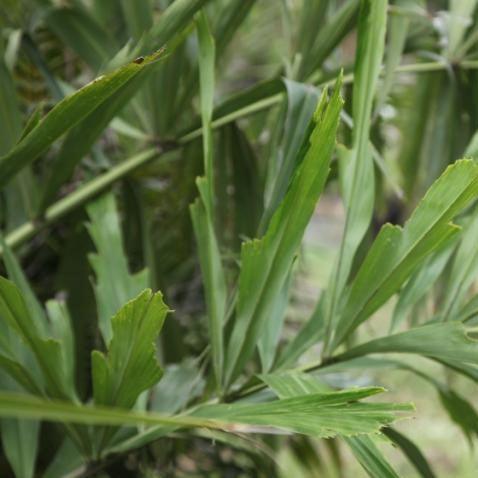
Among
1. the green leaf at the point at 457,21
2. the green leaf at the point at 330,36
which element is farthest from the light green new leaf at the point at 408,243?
the green leaf at the point at 457,21

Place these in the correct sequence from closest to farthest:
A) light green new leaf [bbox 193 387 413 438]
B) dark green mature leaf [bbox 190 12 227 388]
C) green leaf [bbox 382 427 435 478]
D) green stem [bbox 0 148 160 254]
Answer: light green new leaf [bbox 193 387 413 438] → dark green mature leaf [bbox 190 12 227 388] → green leaf [bbox 382 427 435 478] → green stem [bbox 0 148 160 254]

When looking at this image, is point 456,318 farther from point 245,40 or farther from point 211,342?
point 245,40

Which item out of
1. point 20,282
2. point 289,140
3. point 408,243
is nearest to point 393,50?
point 289,140

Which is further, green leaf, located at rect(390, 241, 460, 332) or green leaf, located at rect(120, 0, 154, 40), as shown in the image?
green leaf, located at rect(120, 0, 154, 40)

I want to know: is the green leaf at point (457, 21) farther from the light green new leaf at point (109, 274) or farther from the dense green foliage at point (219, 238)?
the light green new leaf at point (109, 274)

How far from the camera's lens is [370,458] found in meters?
0.53

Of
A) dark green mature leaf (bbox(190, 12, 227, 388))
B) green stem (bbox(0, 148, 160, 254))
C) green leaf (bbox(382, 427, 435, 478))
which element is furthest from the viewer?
green stem (bbox(0, 148, 160, 254))

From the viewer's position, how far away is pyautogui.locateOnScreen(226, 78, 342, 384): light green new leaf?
20.6 inches

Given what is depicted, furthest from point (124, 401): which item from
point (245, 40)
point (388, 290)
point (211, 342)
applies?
point (245, 40)

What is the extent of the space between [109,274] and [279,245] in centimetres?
23

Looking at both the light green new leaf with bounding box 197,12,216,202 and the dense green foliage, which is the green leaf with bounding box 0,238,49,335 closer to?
the dense green foliage

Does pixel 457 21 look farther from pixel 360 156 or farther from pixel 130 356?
pixel 130 356

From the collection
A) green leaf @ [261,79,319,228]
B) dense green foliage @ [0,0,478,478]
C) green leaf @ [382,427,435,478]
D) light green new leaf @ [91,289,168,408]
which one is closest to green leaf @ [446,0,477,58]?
dense green foliage @ [0,0,478,478]

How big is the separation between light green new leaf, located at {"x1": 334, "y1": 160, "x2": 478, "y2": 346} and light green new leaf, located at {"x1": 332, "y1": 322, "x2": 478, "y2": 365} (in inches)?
1.2
